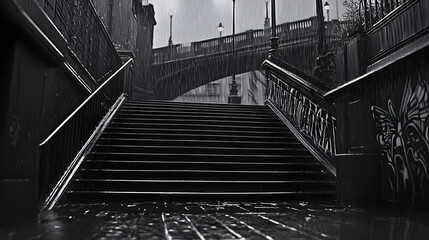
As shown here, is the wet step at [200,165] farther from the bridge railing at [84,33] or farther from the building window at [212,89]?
the building window at [212,89]

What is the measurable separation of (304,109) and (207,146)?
215cm

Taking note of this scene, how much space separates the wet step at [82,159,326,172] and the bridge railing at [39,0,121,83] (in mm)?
1819

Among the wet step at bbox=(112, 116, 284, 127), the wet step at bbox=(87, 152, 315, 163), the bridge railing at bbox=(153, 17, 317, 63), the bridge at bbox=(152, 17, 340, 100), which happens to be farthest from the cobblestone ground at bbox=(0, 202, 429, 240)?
the bridge railing at bbox=(153, 17, 317, 63)

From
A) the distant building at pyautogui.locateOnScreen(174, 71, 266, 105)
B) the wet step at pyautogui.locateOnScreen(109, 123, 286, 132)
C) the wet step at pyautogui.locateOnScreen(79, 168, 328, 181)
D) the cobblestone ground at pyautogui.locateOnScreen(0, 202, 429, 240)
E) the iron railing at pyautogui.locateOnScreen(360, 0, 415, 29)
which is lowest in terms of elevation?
the cobblestone ground at pyautogui.locateOnScreen(0, 202, 429, 240)

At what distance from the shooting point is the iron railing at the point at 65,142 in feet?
13.8

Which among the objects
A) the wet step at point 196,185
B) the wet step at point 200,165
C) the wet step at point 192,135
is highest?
the wet step at point 192,135

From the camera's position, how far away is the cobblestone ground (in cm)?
286

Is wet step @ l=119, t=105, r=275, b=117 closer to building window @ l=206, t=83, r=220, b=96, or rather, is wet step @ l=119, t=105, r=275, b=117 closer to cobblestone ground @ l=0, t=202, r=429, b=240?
cobblestone ground @ l=0, t=202, r=429, b=240

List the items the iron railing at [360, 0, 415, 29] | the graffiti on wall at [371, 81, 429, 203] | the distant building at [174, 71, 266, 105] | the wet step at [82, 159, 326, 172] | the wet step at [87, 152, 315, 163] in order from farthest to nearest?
the distant building at [174, 71, 266, 105] < the wet step at [87, 152, 315, 163] < the wet step at [82, 159, 326, 172] < the iron railing at [360, 0, 415, 29] < the graffiti on wall at [371, 81, 429, 203]

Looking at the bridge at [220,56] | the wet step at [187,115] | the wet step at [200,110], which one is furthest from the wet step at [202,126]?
the bridge at [220,56]

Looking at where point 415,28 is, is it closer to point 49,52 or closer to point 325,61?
point 49,52

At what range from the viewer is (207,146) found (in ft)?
23.1

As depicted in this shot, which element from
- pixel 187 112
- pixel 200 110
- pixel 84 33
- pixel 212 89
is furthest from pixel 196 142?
pixel 212 89

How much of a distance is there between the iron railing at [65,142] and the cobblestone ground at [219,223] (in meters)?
0.43
